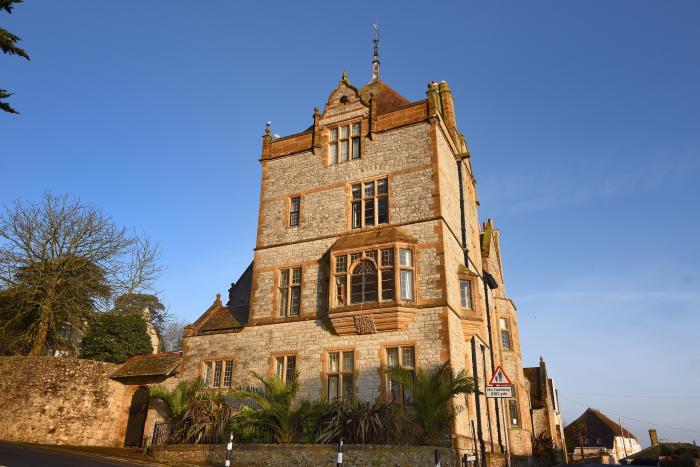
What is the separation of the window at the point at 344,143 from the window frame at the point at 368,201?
4.93 feet

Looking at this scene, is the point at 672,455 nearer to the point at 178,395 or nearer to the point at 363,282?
the point at 363,282

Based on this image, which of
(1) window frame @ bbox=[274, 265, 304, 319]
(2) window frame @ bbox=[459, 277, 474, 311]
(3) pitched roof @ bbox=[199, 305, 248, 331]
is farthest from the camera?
(3) pitched roof @ bbox=[199, 305, 248, 331]

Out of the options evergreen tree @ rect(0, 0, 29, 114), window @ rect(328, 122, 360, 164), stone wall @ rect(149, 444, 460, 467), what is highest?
window @ rect(328, 122, 360, 164)

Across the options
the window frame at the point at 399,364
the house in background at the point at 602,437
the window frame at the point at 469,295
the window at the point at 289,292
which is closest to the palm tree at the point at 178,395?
the window at the point at 289,292

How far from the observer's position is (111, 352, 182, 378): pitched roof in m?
22.1

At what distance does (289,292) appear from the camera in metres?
21.2

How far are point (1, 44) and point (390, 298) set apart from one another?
519 inches

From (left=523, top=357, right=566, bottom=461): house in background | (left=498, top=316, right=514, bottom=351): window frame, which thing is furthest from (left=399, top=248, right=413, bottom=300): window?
(left=523, top=357, right=566, bottom=461): house in background

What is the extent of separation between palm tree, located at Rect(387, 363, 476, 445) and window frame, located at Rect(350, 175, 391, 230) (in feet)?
21.6

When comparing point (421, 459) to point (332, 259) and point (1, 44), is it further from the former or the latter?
point (1, 44)

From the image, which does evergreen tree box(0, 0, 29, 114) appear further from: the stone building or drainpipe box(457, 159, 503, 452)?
drainpipe box(457, 159, 503, 452)

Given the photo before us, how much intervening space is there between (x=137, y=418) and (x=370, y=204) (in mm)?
13543

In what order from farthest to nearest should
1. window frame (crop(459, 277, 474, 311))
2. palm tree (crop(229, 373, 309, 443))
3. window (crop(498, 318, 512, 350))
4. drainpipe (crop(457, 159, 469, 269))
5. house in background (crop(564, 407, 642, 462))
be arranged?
house in background (crop(564, 407, 642, 462)) → window (crop(498, 318, 512, 350)) → drainpipe (crop(457, 159, 469, 269)) → window frame (crop(459, 277, 474, 311)) → palm tree (crop(229, 373, 309, 443))

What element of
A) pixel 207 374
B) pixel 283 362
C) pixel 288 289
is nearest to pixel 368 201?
pixel 288 289
